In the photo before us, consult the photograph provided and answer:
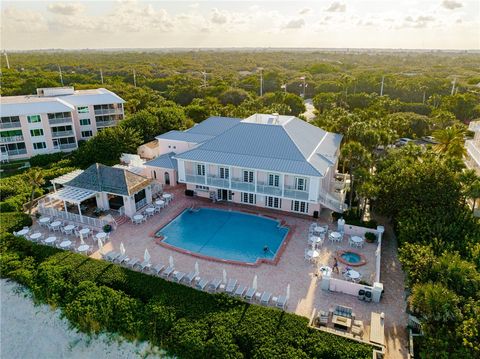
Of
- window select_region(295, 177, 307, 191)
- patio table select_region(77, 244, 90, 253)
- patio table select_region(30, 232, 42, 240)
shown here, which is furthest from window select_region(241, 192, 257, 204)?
patio table select_region(30, 232, 42, 240)

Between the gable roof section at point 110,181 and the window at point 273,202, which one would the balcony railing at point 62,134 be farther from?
the window at point 273,202

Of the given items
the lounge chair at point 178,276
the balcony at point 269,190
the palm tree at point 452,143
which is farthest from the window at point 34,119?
the palm tree at point 452,143

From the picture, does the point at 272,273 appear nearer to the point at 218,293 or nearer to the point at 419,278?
the point at 218,293

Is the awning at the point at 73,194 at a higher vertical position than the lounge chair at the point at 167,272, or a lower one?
higher

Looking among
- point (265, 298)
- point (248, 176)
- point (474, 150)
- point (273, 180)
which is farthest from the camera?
point (474, 150)

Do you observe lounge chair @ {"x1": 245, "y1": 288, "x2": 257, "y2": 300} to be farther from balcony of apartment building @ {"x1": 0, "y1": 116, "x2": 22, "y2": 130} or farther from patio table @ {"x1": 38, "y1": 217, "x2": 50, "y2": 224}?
balcony of apartment building @ {"x1": 0, "y1": 116, "x2": 22, "y2": 130}

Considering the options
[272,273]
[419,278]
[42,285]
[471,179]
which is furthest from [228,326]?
[471,179]

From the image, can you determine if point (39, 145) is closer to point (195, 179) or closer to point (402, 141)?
point (195, 179)

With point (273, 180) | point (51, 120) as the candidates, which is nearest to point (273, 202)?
point (273, 180)
